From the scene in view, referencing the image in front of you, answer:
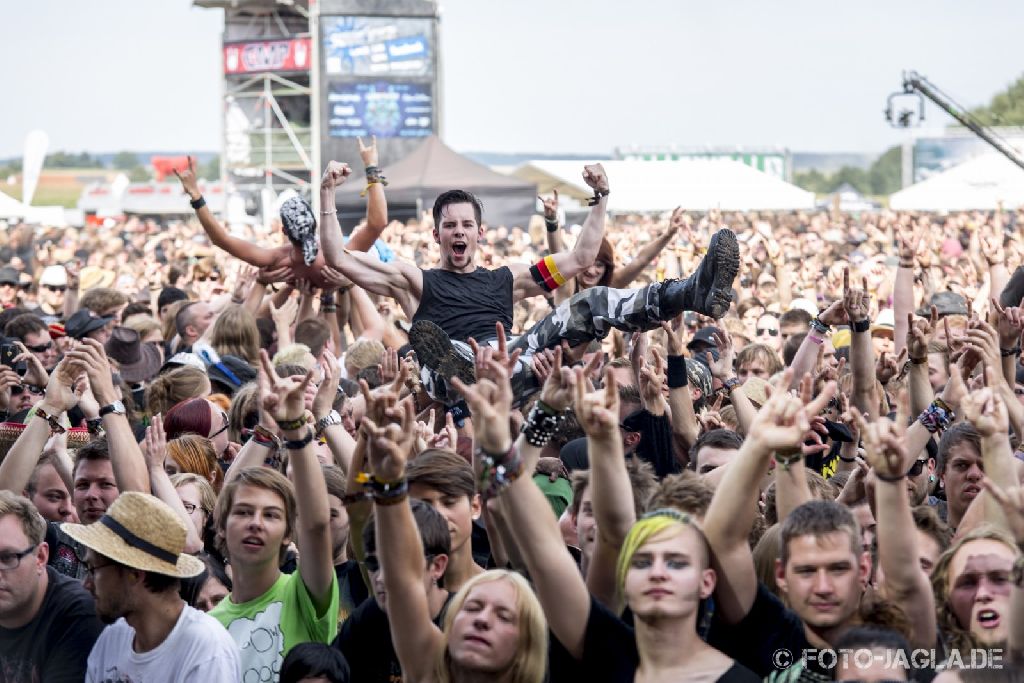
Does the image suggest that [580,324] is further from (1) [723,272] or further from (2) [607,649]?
(2) [607,649]

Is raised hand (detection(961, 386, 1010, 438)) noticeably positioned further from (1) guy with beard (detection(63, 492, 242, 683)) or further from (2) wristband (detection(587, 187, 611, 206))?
(2) wristband (detection(587, 187, 611, 206))

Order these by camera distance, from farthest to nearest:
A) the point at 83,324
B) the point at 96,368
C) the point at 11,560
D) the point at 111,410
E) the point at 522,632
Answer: the point at 83,324, the point at 96,368, the point at 111,410, the point at 11,560, the point at 522,632

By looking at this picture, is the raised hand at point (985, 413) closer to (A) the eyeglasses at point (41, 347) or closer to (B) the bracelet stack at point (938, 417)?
(B) the bracelet stack at point (938, 417)

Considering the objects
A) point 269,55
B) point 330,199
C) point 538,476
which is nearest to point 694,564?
point 538,476

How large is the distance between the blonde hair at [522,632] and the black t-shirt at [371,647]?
0.86ft

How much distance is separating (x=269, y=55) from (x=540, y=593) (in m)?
40.3

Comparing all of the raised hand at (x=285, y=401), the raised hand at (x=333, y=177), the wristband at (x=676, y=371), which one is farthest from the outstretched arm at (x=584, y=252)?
the raised hand at (x=285, y=401)

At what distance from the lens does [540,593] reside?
402 cm

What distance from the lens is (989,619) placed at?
4266 millimetres

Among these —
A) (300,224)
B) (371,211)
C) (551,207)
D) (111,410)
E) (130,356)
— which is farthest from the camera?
(130,356)

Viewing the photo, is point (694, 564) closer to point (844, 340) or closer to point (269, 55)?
point (844, 340)

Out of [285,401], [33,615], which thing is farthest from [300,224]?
[285,401]

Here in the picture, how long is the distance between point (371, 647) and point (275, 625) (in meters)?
0.43

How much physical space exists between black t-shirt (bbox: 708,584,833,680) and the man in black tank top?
2.51 metres
